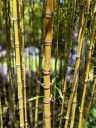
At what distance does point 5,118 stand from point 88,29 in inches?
49.2

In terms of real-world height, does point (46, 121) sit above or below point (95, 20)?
below

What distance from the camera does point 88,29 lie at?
1812mm

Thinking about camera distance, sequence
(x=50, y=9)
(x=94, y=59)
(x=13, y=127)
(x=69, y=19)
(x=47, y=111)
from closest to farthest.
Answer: (x=50, y=9) < (x=47, y=111) < (x=69, y=19) < (x=94, y=59) < (x=13, y=127)

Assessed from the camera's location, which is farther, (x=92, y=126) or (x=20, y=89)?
(x=92, y=126)

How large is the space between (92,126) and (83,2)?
101 cm

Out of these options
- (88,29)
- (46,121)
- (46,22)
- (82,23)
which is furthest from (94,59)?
(46,22)

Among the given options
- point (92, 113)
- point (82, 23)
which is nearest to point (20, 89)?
point (82, 23)

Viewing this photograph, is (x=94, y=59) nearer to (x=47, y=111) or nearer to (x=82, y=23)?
(x=82, y=23)

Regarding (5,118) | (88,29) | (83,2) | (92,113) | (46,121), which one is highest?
(83,2)

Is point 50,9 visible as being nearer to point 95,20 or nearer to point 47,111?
point 95,20

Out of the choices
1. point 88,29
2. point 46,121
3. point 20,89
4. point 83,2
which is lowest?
point 46,121

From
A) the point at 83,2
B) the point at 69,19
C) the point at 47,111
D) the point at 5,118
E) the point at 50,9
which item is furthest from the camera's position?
the point at 5,118

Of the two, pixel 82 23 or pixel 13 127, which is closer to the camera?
pixel 82 23

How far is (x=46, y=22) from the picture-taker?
1241 millimetres
